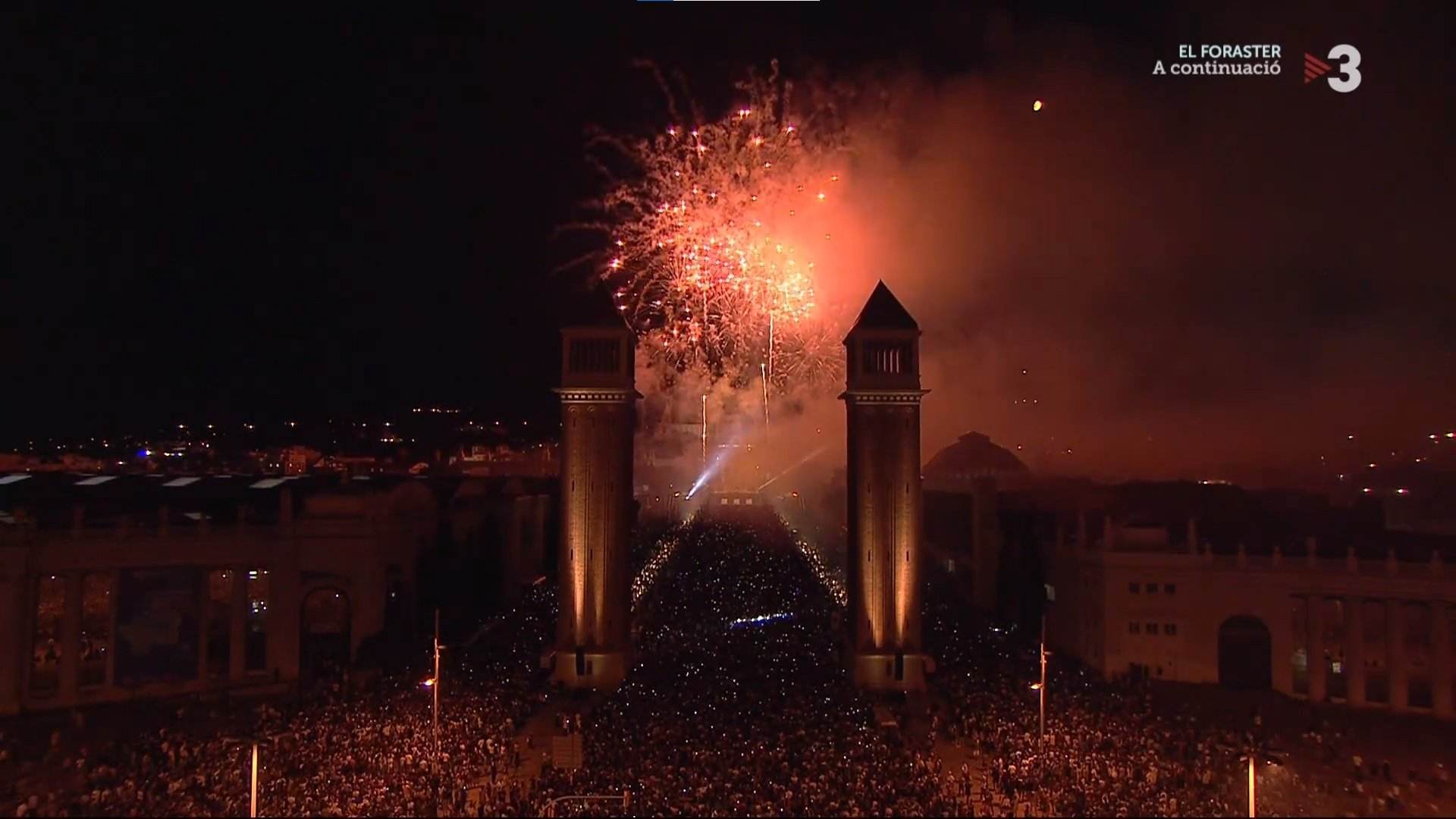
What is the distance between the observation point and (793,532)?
8669 centimetres

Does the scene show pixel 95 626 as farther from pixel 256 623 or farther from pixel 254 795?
pixel 254 795

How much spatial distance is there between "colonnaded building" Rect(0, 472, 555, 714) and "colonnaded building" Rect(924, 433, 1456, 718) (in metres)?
26.3

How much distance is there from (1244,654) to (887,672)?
12943 mm

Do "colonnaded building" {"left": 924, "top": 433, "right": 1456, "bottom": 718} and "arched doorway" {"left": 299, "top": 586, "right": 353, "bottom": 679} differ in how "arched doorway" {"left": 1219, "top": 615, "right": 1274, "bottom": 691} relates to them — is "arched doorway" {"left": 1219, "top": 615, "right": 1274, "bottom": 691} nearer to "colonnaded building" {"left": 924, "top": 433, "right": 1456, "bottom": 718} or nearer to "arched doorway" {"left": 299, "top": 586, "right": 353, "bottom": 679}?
"colonnaded building" {"left": 924, "top": 433, "right": 1456, "bottom": 718}

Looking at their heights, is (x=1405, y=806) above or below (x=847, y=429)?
below

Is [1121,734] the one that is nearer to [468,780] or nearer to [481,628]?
[468,780]

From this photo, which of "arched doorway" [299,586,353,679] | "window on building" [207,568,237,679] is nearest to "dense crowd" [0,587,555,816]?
"window on building" [207,568,237,679]

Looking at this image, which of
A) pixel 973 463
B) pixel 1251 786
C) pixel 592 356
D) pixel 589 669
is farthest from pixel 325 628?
pixel 973 463

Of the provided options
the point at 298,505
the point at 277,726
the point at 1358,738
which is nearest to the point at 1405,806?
the point at 1358,738

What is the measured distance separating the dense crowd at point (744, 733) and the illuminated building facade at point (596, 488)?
8.05ft

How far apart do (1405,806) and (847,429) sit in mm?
21804

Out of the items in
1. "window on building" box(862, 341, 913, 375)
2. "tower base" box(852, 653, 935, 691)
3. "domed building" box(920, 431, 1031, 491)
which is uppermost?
"window on building" box(862, 341, 913, 375)

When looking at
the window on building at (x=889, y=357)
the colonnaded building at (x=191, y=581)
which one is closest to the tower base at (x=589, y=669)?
the colonnaded building at (x=191, y=581)

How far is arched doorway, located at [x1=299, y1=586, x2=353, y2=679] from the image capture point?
121ft
